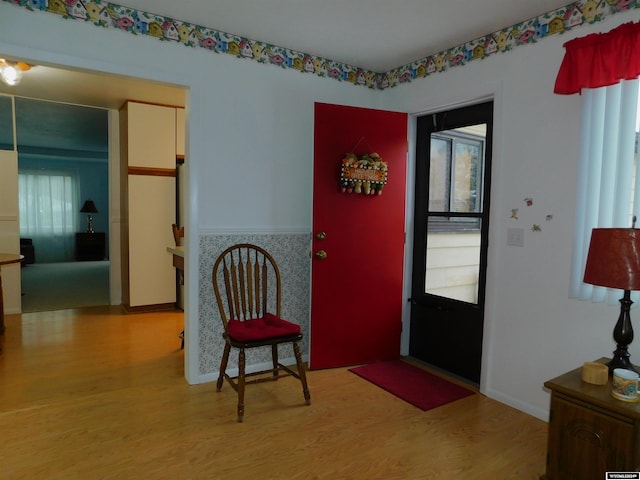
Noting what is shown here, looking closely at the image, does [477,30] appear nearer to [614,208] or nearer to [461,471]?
[614,208]

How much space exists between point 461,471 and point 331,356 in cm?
135

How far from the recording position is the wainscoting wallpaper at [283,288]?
2.87 m

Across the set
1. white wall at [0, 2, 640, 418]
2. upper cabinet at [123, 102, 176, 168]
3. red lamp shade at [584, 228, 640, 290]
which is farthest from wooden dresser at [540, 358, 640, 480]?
upper cabinet at [123, 102, 176, 168]

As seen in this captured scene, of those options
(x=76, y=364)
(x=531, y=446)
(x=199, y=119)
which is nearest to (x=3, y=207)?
(x=76, y=364)

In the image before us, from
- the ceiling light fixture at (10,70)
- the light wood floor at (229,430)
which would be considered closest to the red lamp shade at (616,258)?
the light wood floor at (229,430)

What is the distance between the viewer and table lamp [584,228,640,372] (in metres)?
1.67

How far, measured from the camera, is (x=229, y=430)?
229cm

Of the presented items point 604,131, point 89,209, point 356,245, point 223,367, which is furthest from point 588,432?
point 89,209

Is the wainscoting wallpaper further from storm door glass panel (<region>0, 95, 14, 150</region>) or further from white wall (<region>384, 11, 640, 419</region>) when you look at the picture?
storm door glass panel (<region>0, 95, 14, 150</region>)

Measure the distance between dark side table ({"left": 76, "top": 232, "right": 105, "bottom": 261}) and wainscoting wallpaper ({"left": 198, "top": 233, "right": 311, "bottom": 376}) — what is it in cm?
765

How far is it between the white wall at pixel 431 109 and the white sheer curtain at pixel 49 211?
7.99 metres

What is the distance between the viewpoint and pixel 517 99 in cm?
256

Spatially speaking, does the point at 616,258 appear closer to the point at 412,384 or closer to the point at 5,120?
the point at 412,384

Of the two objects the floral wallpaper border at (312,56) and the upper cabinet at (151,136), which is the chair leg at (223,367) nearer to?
the floral wallpaper border at (312,56)
